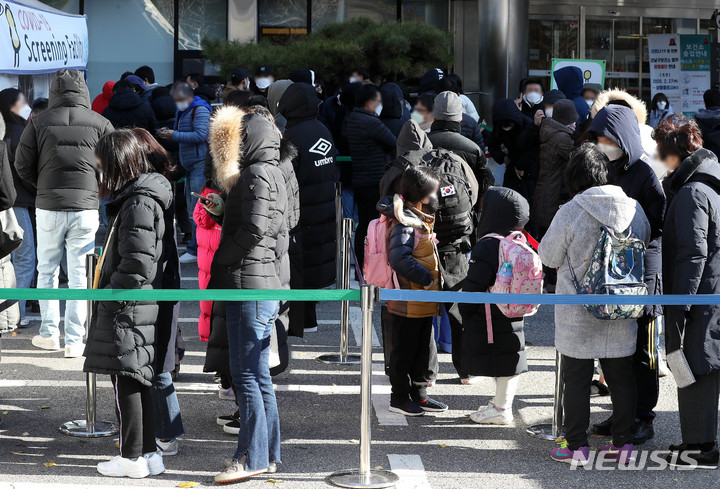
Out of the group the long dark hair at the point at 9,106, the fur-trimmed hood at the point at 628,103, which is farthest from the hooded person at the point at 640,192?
the long dark hair at the point at 9,106

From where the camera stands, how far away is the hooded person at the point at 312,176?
7.51m

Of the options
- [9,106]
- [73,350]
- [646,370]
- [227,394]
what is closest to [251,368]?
[227,394]

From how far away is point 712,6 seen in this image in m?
21.2

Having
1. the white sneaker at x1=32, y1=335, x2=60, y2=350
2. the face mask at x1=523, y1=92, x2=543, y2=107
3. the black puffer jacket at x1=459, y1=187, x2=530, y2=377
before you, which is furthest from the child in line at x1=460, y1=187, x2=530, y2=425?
the face mask at x1=523, y1=92, x2=543, y2=107

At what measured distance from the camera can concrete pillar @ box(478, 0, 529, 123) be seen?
16.2 m

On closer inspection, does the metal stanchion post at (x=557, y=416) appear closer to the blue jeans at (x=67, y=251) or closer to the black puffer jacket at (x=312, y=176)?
the black puffer jacket at (x=312, y=176)

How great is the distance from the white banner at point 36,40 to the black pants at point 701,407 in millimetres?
8134

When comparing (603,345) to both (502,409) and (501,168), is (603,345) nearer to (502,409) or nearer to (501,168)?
(502,409)

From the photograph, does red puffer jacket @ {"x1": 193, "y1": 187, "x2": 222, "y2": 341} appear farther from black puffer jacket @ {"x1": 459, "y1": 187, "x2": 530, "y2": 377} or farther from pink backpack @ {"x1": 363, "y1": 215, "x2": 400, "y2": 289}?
black puffer jacket @ {"x1": 459, "y1": 187, "x2": 530, "y2": 377}

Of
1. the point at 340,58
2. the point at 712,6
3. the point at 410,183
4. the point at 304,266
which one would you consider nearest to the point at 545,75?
the point at 712,6

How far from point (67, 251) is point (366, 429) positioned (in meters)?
3.53

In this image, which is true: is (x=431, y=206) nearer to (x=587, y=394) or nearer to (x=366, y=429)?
(x=587, y=394)

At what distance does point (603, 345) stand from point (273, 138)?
2.08m

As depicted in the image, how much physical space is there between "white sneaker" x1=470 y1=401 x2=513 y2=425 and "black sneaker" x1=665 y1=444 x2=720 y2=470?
3.43 feet
